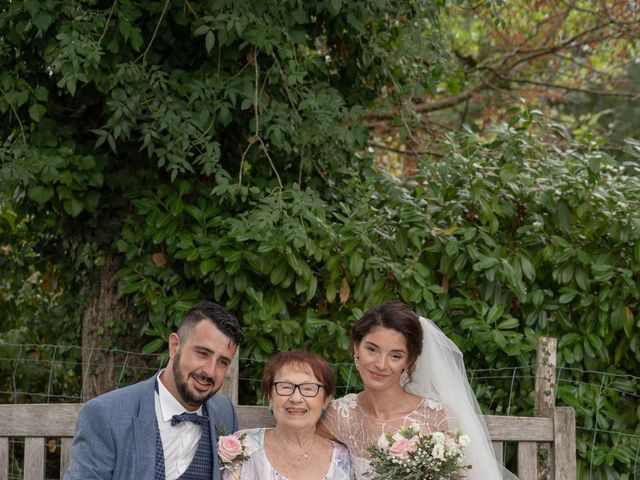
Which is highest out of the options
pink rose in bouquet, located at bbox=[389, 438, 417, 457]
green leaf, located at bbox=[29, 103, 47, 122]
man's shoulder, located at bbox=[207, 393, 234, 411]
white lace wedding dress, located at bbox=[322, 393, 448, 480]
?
green leaf, located at bbox=[29, 103, 47, 122]

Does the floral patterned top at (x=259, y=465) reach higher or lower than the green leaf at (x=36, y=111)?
lower

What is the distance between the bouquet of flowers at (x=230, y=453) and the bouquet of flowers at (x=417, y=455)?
19.8 inches

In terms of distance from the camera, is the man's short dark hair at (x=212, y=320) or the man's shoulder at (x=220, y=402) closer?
the man's short dark hair at (x=212, y=320)

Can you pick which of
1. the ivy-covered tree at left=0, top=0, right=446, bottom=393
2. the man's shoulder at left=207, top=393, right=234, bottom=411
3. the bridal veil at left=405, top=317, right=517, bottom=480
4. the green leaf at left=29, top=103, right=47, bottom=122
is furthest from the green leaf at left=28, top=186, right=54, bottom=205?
the bridal veil at left=405, top=317, right=517, bottom=480

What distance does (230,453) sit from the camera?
3607 mm

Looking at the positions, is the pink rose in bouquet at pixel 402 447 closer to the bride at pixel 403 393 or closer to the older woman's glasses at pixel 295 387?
the bride at pixel 403 393

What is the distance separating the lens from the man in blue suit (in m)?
3.43

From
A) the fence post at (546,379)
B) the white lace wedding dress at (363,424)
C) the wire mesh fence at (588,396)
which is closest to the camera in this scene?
the white lace wedding dress at (363,424)

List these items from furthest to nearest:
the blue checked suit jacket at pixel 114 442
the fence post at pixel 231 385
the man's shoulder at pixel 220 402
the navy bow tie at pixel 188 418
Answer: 1. the fence post at pixel 231 385
2. the man's shoulder at pixel 220 402
3. the navy bow tie at pixel 188 418
4. the blue checked suit jacket at pixel 114 442

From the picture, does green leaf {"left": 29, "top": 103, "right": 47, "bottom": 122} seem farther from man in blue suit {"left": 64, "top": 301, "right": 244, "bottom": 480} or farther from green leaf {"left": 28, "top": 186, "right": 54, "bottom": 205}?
man in blue suit {"left": 64, "top": 301, "right": 244, "bottom": 480}

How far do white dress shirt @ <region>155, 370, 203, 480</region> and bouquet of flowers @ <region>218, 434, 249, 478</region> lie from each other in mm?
105

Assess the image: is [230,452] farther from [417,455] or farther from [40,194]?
[40,194]

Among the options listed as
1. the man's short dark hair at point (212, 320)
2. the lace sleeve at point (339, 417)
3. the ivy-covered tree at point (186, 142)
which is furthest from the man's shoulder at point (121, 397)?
the ivy-covered tree at point (186, 142)

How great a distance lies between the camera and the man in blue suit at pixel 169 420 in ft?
11.3
